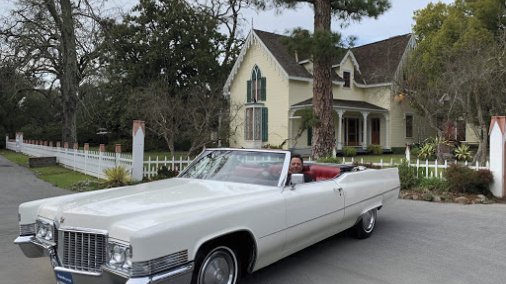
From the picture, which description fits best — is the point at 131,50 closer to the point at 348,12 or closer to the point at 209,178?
the point at 348,12

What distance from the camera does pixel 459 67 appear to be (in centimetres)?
1677

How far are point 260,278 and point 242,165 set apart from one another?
4.48 feet

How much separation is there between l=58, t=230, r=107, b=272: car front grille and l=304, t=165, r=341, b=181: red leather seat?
3.97 m

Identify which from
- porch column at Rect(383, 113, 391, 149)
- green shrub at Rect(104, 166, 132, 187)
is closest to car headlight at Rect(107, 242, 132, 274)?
green shrub at Rect(104, 166, 132, 187)

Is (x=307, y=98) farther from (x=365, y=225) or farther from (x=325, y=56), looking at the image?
(x=365, y=225)

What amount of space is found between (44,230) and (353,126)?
28.8 meters

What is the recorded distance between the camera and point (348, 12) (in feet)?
45.9

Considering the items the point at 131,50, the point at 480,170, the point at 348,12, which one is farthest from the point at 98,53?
the point at 480,170

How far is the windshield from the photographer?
16.6 feet

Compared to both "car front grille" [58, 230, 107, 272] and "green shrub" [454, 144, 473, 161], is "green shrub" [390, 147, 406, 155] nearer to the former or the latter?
"green shrub" [454, 144, 473, 161]

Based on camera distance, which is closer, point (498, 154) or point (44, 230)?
point (44, 230)

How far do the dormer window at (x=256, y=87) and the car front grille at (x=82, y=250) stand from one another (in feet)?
84.8

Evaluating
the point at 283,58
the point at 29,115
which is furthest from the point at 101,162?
the point at 29,115

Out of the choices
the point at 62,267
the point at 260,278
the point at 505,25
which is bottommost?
the point at 260,278
